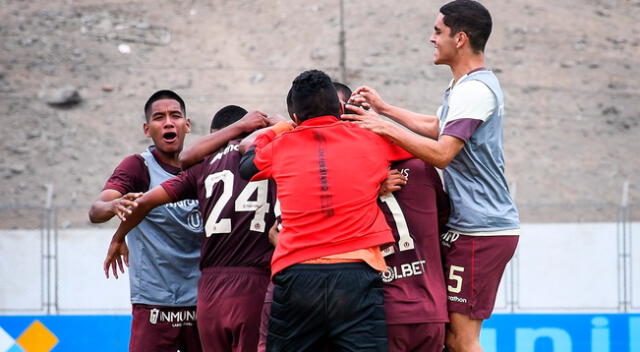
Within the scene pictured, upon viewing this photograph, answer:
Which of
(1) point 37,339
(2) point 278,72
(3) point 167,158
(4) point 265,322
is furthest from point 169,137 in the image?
(2) point 278,72

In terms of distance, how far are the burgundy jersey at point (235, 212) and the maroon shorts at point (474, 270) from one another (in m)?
1.05

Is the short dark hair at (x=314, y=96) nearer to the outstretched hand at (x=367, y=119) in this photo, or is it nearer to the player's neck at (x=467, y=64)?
the outstretched hand at (x=367, y=119)

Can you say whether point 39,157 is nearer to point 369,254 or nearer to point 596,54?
point 596,54

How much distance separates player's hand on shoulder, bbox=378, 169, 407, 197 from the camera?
451 centimetres

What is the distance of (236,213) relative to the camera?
5199 mm

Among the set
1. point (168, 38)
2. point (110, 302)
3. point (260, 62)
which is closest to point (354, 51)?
point (260, 62)

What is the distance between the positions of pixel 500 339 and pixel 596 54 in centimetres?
1348

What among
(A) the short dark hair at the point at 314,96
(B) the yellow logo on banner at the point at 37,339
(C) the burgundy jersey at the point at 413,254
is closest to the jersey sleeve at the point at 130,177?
(A) the short dark hair at the point at 314,96

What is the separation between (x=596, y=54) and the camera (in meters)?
20.3

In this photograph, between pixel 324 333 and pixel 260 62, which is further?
pixel 260 62

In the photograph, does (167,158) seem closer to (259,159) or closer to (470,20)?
(259,159)

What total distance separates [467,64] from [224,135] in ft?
4.60

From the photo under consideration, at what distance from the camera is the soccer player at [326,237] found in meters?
4.29

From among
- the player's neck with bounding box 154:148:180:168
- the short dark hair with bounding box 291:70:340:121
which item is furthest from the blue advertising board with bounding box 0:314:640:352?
the short dark hair with bounding box 291:70:340:121
